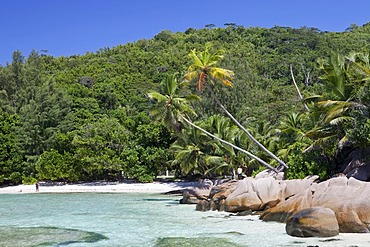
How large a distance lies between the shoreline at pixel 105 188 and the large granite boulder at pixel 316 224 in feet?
66.9

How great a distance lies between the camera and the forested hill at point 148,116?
24592mm

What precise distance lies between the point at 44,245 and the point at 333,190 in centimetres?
924

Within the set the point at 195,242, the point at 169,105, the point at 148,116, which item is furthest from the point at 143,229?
the point at 148,116

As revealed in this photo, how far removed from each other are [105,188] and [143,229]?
21.0 meters

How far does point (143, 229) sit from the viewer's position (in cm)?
1578

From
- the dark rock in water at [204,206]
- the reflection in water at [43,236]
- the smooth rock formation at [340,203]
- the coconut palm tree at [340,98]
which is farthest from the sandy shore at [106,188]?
the smooth rock formation at [340,203]

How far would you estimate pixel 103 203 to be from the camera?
2656cm

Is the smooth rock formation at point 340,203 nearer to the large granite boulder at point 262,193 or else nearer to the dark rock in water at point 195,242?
the large granite boulder at point 262,193

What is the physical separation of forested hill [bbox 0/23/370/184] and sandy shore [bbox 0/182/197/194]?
1.01 metres

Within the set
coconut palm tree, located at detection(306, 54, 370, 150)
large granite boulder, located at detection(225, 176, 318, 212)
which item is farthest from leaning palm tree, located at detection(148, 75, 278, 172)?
large granite boulder, located at detection(225, 176, 318, 212)

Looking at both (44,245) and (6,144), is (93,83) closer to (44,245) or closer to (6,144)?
(6,144)

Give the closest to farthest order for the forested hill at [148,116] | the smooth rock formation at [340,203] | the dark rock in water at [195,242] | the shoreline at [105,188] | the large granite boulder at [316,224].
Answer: the dark rock in water at [195,242] → the large granite boulder at [316,224] → the smooth rock formation at [340,203] → the forested hill at [148,116] → the shoreline at [105,188]

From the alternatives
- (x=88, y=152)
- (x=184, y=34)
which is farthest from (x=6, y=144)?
(x=184, y=34)

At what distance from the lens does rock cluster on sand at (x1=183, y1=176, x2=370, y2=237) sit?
41.5 ft
